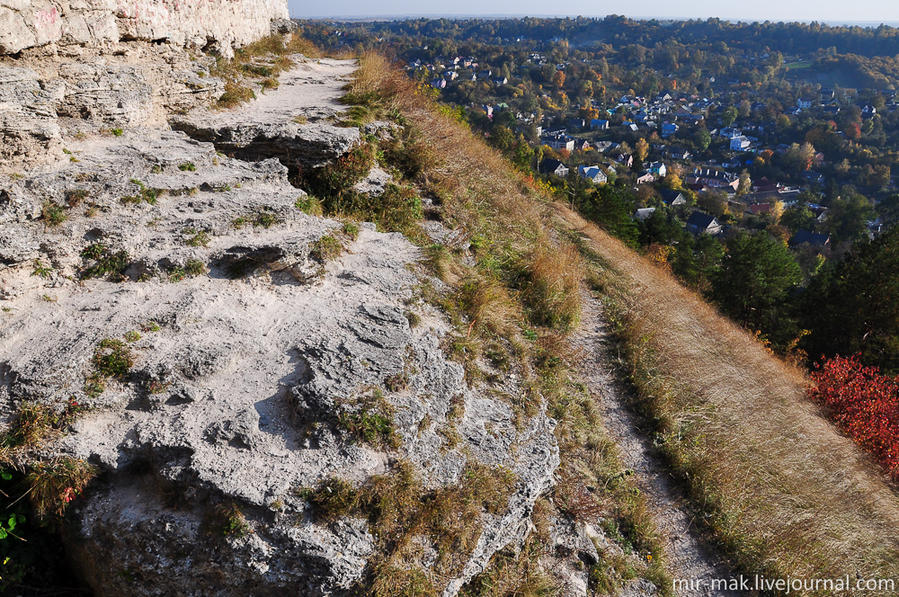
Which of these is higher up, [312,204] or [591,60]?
[591,60]

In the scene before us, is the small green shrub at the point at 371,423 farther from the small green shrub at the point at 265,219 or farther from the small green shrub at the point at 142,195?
the small green shrub at the point at 142,195

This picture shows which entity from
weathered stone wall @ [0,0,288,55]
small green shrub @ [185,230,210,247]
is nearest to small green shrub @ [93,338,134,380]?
small green shrub @ [185,230,210,247]

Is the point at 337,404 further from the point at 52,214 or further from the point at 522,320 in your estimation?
the point at 52,214

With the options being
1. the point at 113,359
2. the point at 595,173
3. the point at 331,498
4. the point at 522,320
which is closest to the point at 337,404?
the point at 331,498

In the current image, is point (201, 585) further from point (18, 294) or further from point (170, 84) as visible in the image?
point (170, 84)

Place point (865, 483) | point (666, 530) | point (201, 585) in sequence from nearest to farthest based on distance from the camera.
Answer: point (201, 585)
point (666, 530)
point (865, 483)

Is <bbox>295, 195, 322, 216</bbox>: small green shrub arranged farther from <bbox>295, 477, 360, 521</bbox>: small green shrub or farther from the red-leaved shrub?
the red-leaved shrub

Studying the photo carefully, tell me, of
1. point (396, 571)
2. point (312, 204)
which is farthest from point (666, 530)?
point (312, 204)

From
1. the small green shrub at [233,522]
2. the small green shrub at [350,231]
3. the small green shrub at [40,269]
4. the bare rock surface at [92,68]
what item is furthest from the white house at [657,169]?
the small green shrub at [233,522]
